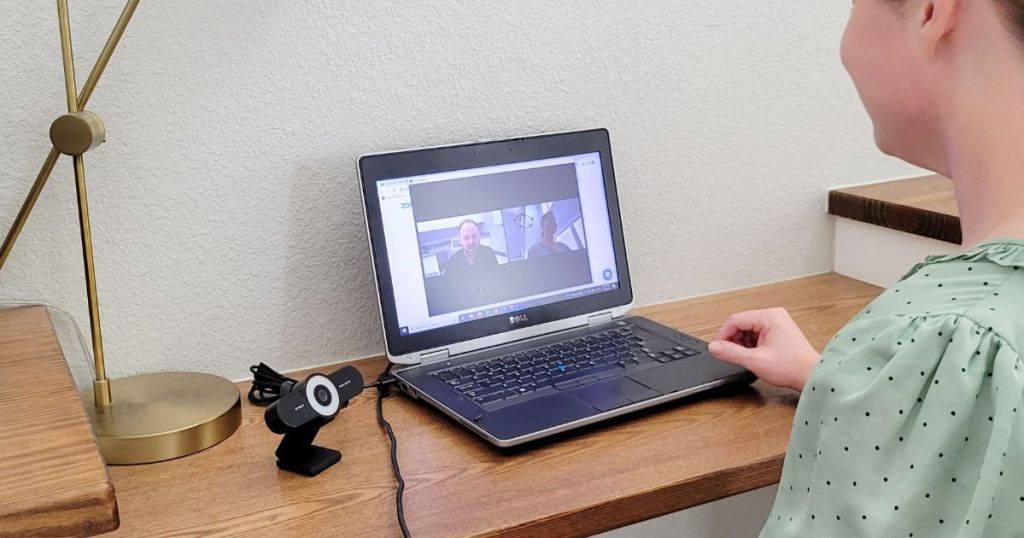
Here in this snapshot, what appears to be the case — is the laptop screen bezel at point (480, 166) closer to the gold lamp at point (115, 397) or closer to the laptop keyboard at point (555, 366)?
the laptop keyboard at point (555, 366)

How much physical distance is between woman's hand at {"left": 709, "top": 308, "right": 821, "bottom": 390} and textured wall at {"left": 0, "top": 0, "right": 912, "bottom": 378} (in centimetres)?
31

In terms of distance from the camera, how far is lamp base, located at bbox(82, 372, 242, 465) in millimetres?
906

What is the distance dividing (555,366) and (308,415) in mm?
312

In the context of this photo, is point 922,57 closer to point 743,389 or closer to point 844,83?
point 743,389

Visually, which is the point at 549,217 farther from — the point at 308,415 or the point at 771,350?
the point at 308,415

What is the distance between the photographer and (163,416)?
949 millimetres

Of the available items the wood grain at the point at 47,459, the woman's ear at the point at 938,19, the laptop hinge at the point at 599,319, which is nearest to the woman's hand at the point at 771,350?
the laptop hinge at the point at 599,319

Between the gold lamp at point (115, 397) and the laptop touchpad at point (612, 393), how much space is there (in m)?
0.36

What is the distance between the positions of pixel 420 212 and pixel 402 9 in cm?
25

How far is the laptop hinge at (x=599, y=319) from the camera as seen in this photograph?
1.22 m

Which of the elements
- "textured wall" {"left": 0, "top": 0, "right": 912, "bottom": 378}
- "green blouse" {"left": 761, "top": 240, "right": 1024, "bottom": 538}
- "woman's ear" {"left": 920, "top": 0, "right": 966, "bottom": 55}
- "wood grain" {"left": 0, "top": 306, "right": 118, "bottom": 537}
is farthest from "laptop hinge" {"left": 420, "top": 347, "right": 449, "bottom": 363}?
"woman's ear" {"left": 920, "top": 0, "right": 966, "bottom": 55}

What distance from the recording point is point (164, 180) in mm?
1059

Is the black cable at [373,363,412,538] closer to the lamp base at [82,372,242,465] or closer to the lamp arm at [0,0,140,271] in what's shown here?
the lamp base at [82,372,242,465]

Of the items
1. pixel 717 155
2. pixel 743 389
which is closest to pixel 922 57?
pixel 743 389
